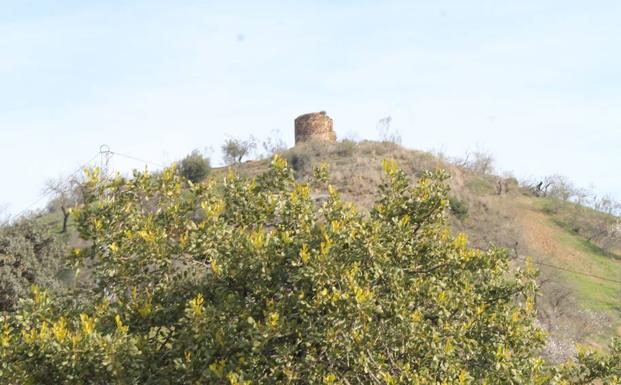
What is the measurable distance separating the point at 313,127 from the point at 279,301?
4978 centimetres

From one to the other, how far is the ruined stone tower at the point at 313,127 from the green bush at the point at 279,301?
155 ft

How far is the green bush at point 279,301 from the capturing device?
25.7 ft

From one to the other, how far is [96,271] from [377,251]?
→ 3569 millimetres

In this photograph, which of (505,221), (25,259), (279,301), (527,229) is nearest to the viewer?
(279,301)

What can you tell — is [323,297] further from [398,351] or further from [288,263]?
[398,351]

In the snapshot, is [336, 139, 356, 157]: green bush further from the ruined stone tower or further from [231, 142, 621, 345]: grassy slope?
the ruined stone tower

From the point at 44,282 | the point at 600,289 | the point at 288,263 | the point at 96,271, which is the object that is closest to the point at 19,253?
the point at 44,282

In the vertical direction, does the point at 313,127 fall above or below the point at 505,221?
above

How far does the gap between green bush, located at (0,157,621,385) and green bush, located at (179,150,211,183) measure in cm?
4267

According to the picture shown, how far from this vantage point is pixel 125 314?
8789mm

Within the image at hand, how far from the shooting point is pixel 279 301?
8.29m

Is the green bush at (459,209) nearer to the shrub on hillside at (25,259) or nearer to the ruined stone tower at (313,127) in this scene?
the ruined stone tower at (313,127)

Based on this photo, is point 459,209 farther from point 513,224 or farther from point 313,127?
point 313,127

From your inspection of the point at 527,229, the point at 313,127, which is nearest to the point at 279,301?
the point at 527,229
